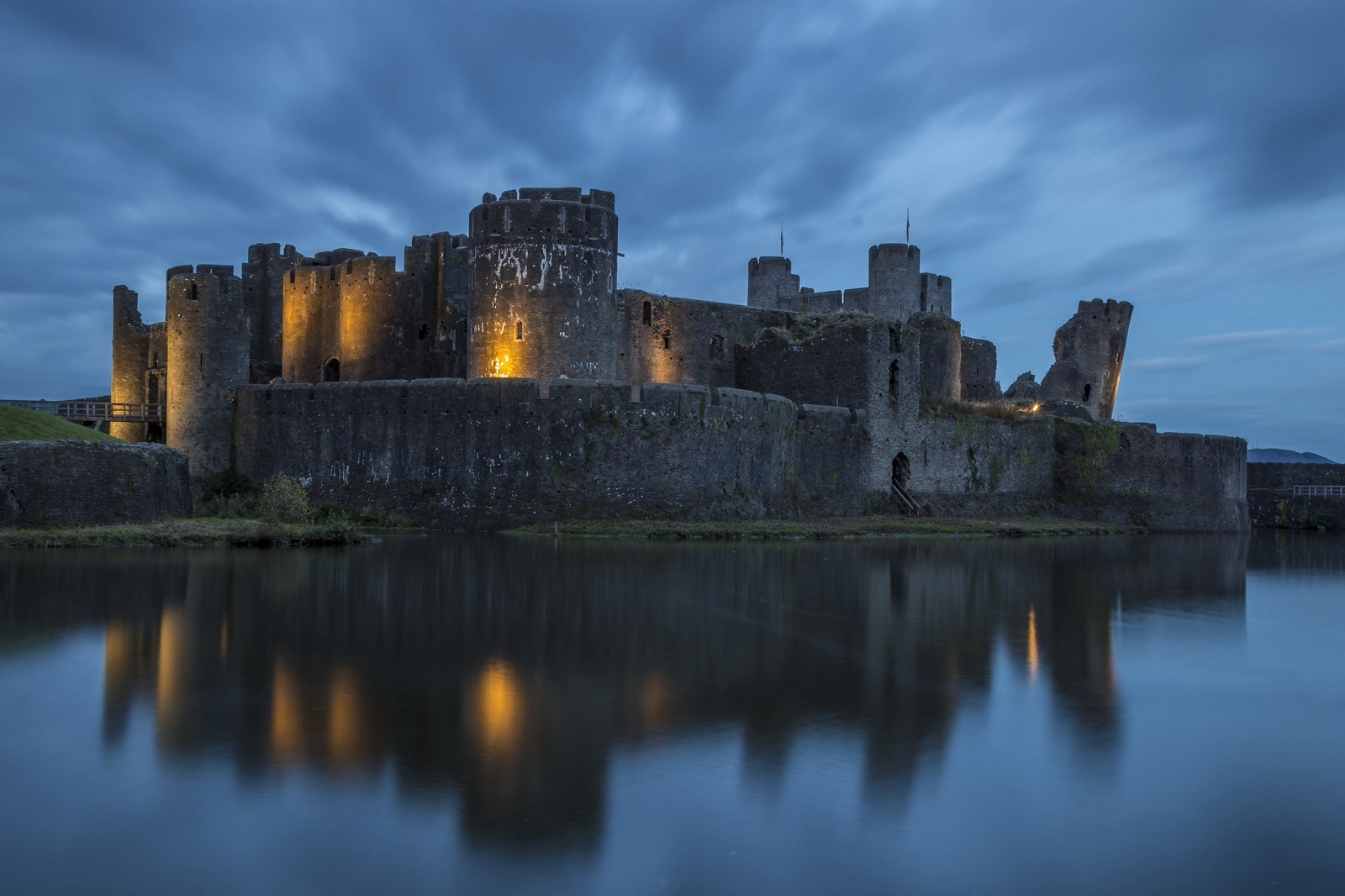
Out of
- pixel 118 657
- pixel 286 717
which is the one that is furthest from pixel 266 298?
pixel 286 717

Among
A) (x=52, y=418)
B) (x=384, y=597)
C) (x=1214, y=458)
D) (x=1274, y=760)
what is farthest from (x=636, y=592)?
(x=1214, y=458)

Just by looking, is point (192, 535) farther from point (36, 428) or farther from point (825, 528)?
point (825, 528)

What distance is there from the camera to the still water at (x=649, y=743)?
5.30 m

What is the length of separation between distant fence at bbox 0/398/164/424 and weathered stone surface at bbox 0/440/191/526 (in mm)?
10334

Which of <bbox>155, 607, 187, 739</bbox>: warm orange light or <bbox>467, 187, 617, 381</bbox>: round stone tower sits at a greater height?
<bbox>467, 187, 617, 381</bbox>: round stone tower

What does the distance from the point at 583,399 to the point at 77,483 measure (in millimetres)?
9784

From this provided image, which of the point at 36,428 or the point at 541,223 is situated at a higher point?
the point at 541,223

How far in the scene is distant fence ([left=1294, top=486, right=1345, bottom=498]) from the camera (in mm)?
42906

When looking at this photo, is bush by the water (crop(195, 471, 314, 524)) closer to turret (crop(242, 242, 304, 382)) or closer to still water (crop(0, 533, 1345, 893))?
still water (crop(0, 533, 1345, 893))

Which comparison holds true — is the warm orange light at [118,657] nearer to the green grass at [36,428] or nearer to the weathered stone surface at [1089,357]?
the green grass at [36,428]

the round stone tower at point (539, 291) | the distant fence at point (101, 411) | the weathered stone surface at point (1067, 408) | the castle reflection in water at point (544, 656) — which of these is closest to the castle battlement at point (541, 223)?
the round stone tower at point (539, 291)

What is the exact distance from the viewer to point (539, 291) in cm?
3034

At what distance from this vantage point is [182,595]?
13102mm

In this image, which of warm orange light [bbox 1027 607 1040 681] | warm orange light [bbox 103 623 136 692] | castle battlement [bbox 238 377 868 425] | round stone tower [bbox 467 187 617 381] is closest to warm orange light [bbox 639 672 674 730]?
warm orange light [bbox 1027 607 1040 681]
